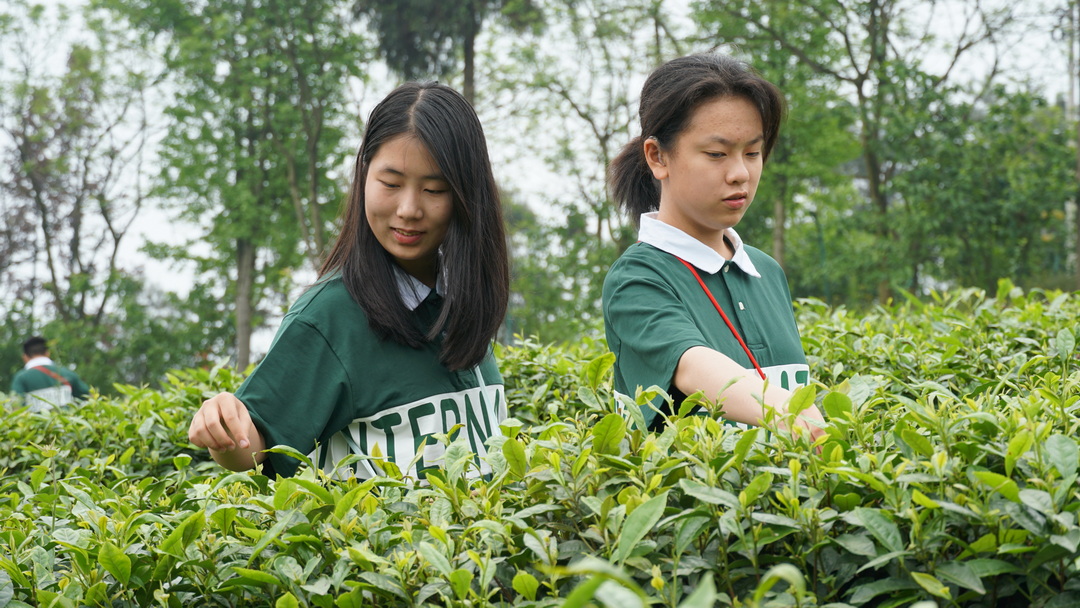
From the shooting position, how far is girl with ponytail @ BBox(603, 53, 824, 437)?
6.69 ft

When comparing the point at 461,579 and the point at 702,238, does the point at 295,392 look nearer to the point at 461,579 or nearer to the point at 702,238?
the point at 702,238

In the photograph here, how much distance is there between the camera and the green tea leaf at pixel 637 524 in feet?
3.38

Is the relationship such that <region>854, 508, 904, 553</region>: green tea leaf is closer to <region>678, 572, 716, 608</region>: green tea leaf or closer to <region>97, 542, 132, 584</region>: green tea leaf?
<region>678, 572, 716, 608</region>: green tea leaf

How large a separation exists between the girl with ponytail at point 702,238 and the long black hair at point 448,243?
33cm

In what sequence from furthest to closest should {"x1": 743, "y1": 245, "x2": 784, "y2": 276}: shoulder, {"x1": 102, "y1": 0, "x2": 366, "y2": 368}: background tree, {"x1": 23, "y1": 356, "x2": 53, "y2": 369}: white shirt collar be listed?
{"x1": 102, "y1": 0, "x2": 366, "y2": 368}: background tree → {"x1": 23, "y1": 356, "x2": 53, "y2": 369}: white shirt collar → {"x1": 743, "y1": 245, "x2": 784, "y2": 276}: shoulder

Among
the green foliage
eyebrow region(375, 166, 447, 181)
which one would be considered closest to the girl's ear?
eyebrow region(375, 166, 447, 181)

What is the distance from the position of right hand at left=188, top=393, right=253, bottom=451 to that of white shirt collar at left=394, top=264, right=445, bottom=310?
498mm

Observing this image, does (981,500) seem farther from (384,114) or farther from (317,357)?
(384,114)

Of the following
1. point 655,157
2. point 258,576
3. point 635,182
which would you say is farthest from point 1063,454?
point 635,182

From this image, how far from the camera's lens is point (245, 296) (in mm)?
21203

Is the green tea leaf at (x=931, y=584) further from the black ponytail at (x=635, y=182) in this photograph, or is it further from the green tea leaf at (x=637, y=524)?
the black ponytail at (x=635, y=182)

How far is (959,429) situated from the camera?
1.25 metres

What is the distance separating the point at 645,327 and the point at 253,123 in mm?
21283

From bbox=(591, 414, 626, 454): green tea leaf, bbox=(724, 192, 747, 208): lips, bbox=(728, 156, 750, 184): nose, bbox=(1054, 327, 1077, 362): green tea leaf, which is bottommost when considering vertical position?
bbox=(591, 414, 626, 454): green tea leaf
